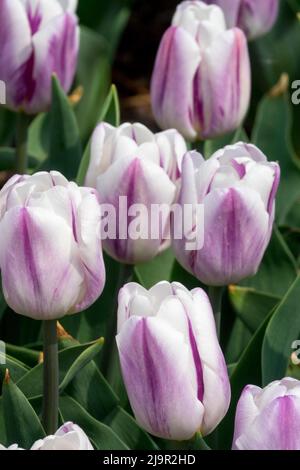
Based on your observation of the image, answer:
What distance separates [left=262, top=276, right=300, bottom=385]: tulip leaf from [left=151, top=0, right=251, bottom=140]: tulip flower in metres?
0.40

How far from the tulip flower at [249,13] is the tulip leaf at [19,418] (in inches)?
40.3

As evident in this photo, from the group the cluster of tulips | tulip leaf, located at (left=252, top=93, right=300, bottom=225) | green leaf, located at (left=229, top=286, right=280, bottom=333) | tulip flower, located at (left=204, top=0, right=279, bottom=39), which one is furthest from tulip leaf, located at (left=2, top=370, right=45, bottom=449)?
tulip flower, located at (left=204, top=0, right=279, bottom=39)

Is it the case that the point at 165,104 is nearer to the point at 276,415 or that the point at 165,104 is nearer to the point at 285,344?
the point at 285,344

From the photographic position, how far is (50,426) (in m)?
1.47

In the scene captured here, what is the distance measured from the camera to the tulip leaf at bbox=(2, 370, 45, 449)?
1.39m

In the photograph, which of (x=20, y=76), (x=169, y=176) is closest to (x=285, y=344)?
(x=169, y=176)

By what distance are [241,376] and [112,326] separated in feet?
0.65

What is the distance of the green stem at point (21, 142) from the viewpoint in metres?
2.03

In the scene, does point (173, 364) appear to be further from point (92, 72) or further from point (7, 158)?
point (92, 72)

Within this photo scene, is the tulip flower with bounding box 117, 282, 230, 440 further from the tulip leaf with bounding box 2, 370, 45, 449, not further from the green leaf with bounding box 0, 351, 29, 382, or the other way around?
the green leaf with bounding box 0, 351, 29, 382

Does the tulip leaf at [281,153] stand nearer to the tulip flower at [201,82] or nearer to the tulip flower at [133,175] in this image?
the tulip flower at [201,82]

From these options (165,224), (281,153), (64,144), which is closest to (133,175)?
(165,224)

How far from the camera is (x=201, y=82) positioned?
186cm

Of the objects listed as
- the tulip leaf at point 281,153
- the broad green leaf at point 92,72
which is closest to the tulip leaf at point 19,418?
the tulip leaf at point 281,153
